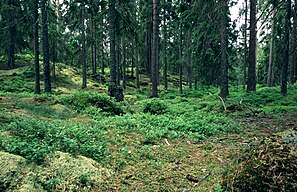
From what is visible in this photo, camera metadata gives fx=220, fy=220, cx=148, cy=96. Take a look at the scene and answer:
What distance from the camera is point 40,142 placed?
405cm

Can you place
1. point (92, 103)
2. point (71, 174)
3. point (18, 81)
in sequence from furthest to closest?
1. point (18, 81)
2. point (92, 103)
3. point (71, 174)

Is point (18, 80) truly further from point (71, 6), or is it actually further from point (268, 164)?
point (268, 164)

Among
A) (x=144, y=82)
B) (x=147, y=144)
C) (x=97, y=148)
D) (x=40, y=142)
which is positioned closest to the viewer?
(x=40, y=142)

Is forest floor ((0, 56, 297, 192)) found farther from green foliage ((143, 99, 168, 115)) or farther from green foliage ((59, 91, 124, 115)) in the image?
green foliage ((143, 99, 168, 115))

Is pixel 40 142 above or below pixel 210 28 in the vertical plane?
below

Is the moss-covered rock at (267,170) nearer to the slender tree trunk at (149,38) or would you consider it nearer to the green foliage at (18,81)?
the green foliage at (18,81)

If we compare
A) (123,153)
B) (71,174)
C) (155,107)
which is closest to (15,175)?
(71,174)

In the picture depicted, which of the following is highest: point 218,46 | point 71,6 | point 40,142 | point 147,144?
point 71,6

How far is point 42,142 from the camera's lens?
4.09m

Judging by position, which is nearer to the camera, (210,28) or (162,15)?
(210,28)

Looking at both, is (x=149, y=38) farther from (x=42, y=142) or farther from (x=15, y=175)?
(x=15, y=175)

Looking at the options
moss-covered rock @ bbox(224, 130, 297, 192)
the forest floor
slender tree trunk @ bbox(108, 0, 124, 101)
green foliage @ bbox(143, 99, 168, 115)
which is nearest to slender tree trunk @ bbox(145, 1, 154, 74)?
slender tree trunk @ bbox(108, 0, 124, 101)

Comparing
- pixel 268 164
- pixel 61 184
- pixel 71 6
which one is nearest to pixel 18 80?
pixel 71 6

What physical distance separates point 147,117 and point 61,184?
5122 mm
